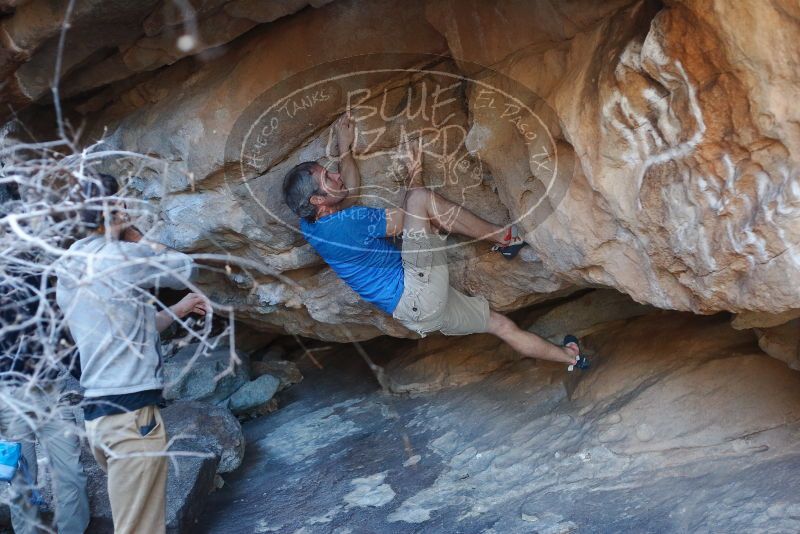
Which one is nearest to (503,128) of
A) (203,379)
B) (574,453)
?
(574,453)

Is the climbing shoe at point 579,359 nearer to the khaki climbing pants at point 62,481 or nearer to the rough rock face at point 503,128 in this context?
the rough rock face at point 503,128

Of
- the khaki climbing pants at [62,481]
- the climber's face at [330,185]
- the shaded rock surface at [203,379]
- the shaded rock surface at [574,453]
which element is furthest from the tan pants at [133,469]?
the shaded rock surface at [203,379]

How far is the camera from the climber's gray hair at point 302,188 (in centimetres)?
325

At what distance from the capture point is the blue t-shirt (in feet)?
10.6

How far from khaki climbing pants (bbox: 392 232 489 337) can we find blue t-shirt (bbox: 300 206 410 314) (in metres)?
0.06

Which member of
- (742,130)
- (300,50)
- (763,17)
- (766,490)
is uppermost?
(300,50)

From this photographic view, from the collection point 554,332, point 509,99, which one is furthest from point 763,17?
point 554,332

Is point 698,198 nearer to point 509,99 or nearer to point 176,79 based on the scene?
point 509,99

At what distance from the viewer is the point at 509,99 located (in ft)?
9.57

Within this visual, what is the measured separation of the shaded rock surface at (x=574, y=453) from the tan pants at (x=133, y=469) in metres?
0.76

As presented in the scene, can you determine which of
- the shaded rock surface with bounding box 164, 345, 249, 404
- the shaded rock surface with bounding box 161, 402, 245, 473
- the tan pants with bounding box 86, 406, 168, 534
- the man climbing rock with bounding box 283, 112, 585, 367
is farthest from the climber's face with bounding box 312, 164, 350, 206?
the shaded rock surface with bounding box 164, 345, 249, 404

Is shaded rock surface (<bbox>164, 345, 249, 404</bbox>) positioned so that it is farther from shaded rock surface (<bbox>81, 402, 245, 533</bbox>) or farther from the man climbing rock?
the man climbing rock

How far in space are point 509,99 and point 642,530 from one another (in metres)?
1.68

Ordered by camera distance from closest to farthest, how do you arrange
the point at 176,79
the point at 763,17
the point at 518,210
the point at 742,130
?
1. the point at 763,17
2. the point at 742,130
3. the point at 518,210
4. the point at 176,79
